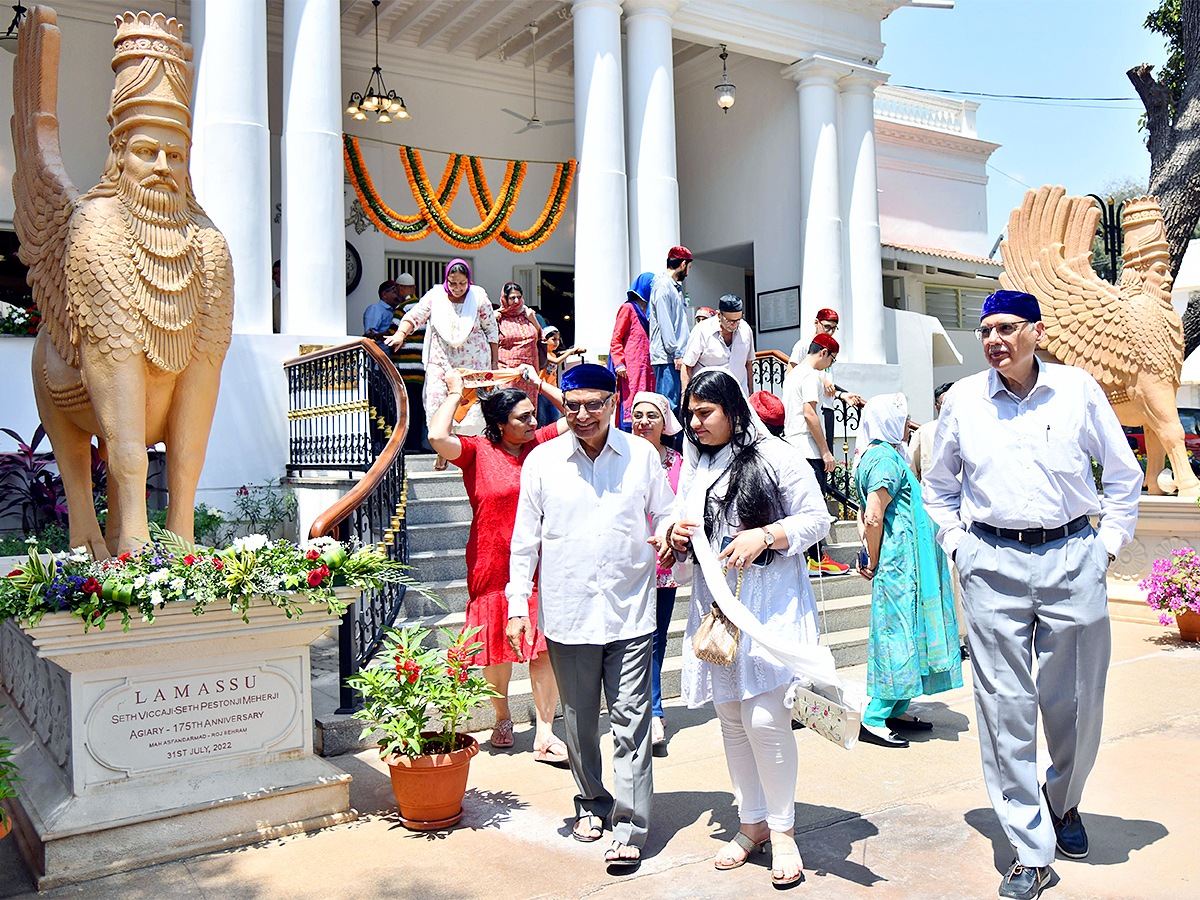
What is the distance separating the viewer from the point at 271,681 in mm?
4457

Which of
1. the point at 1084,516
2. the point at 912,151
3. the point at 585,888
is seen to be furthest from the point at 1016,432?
the point at 912,151

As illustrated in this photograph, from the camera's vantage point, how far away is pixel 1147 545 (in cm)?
858

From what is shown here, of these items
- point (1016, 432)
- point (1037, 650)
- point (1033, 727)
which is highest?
point (1016, 432)

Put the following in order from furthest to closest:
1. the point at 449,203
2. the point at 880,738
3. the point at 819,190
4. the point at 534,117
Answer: the point at 534,117, the point at 819,190, the point at 449,203, the point at 880,738

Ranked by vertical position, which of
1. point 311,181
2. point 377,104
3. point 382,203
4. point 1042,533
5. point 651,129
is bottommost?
point 1042,533

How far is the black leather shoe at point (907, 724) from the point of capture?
562 cm

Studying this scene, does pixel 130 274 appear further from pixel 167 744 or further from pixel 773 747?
pixel 773 747

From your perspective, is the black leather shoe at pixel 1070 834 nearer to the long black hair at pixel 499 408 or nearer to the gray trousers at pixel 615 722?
the gray trousers at pixel 615 722

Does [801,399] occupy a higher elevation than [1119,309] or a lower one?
lower

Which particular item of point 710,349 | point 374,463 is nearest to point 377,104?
point 710,349

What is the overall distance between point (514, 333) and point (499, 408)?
4.13m

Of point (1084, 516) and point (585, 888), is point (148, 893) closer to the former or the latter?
point (585, 888)

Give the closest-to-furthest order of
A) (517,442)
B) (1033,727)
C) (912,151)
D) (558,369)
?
1. (1033,727)
2. (517,442)
3. (558,369)
4. (912,151)

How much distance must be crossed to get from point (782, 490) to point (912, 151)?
18759 mm
